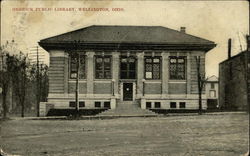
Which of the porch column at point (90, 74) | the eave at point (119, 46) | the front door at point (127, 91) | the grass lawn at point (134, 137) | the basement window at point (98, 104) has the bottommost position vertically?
the grass lawn at point (134, 137)

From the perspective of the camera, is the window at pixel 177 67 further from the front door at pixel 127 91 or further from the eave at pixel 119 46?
the front door at pixel 127 91

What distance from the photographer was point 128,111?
1279 cm

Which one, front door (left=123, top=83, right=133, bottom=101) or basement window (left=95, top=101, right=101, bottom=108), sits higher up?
front door (left=123, top=83, right=133, bottom=101)

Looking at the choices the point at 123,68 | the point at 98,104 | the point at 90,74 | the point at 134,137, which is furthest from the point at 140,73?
the point at 134,137

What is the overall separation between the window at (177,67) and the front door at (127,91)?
56.3 inches

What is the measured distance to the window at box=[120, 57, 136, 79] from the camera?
1386 centimetres

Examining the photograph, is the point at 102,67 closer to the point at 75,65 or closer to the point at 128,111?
the point at 75,65

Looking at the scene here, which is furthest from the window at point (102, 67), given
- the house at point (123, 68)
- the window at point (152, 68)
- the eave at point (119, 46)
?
the window at point (152, 68)

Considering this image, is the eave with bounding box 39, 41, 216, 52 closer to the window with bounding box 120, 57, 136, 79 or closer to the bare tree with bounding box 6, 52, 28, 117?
the window with bounding box 120, 57, 136, 79

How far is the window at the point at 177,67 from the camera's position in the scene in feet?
41.5

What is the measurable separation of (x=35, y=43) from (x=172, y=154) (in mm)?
4569

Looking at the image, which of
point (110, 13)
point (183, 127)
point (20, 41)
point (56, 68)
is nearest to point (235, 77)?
point (183, 127)

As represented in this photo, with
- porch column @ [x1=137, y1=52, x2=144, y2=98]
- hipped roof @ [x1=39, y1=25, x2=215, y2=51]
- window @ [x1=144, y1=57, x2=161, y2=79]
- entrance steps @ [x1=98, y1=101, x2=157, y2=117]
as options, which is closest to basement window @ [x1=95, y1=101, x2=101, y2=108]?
entrance steps @ [x1=98, y1=101, x2=157, y2=117]

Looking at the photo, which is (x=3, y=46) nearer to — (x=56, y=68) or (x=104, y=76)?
(x=56, y=68)
